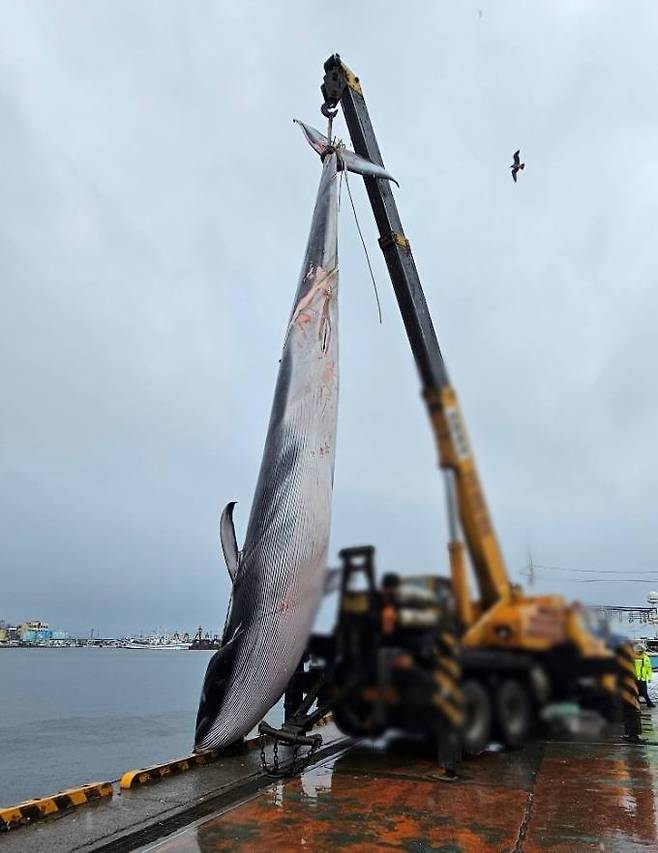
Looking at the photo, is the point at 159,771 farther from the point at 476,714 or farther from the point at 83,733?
the point at 83,733

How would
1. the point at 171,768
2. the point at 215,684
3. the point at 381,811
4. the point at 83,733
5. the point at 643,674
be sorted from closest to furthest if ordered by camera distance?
1. the point at 215,684
2. the point at 643,674
3. the point at 381,811
4. the point at 171,768
5. the point at 83,733

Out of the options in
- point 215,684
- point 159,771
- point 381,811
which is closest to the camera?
point 215,684

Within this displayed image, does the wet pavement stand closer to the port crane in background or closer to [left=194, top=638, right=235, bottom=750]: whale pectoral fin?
[left=194, top=638, right=235, bottom=750]: whale pectoral fin

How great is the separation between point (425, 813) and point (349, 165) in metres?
10.7

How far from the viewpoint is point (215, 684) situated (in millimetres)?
2561

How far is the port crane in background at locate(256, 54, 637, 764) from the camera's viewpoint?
1068mm

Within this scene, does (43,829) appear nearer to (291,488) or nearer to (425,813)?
(425,813)

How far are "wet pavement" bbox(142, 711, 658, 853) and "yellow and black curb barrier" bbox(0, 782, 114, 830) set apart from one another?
2.67m

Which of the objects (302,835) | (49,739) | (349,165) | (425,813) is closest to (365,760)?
(425,813)

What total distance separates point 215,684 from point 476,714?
1.72 meters

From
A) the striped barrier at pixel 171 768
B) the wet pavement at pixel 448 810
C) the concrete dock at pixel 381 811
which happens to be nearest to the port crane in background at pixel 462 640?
the wet pavement at pixel 448 810

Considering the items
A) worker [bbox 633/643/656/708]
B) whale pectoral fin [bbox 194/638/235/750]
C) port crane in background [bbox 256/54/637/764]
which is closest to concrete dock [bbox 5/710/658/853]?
worker [bbox 633/643/656/708]

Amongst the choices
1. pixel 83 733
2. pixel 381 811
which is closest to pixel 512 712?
pixel 381 811

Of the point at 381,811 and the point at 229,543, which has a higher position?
the point at 229,543
